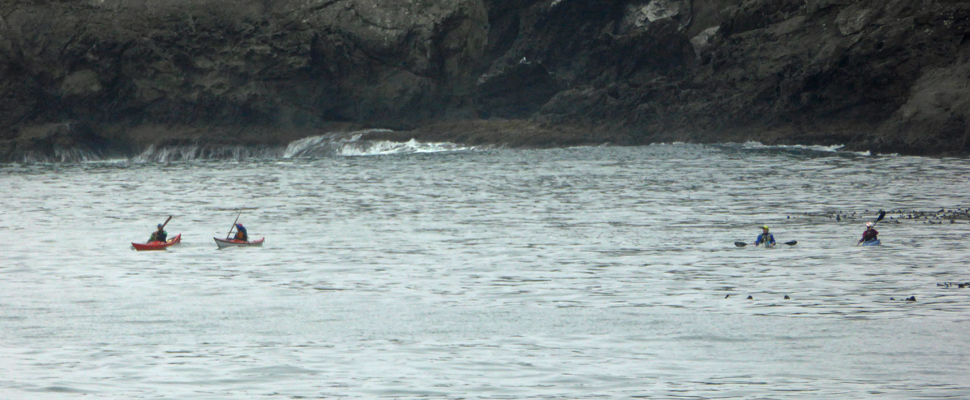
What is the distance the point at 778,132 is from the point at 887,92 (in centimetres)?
835

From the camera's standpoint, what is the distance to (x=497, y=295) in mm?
31062

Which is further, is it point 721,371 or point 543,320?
point 543,320

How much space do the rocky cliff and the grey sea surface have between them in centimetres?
2390

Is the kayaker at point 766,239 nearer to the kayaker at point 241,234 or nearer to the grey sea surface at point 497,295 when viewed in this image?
the grey sea surface at point 497,295

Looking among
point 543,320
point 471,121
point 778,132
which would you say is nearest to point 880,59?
point 778,132

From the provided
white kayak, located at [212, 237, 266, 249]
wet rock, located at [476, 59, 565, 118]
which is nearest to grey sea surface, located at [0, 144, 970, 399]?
white kayak, located at [212, 237, 266, 249]

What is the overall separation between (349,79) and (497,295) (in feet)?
208

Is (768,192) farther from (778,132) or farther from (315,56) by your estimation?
(315,56)

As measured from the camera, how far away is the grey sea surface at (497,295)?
21.7 meters

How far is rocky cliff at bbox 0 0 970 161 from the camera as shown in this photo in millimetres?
86125

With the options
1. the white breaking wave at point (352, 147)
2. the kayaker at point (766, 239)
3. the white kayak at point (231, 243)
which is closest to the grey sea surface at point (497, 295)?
the white kayak at point (231, 243)

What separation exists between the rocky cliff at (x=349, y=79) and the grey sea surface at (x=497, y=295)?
23.9 metres

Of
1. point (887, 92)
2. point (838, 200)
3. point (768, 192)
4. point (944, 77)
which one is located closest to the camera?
point (838, 200)

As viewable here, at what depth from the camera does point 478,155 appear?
8900 centimetres
